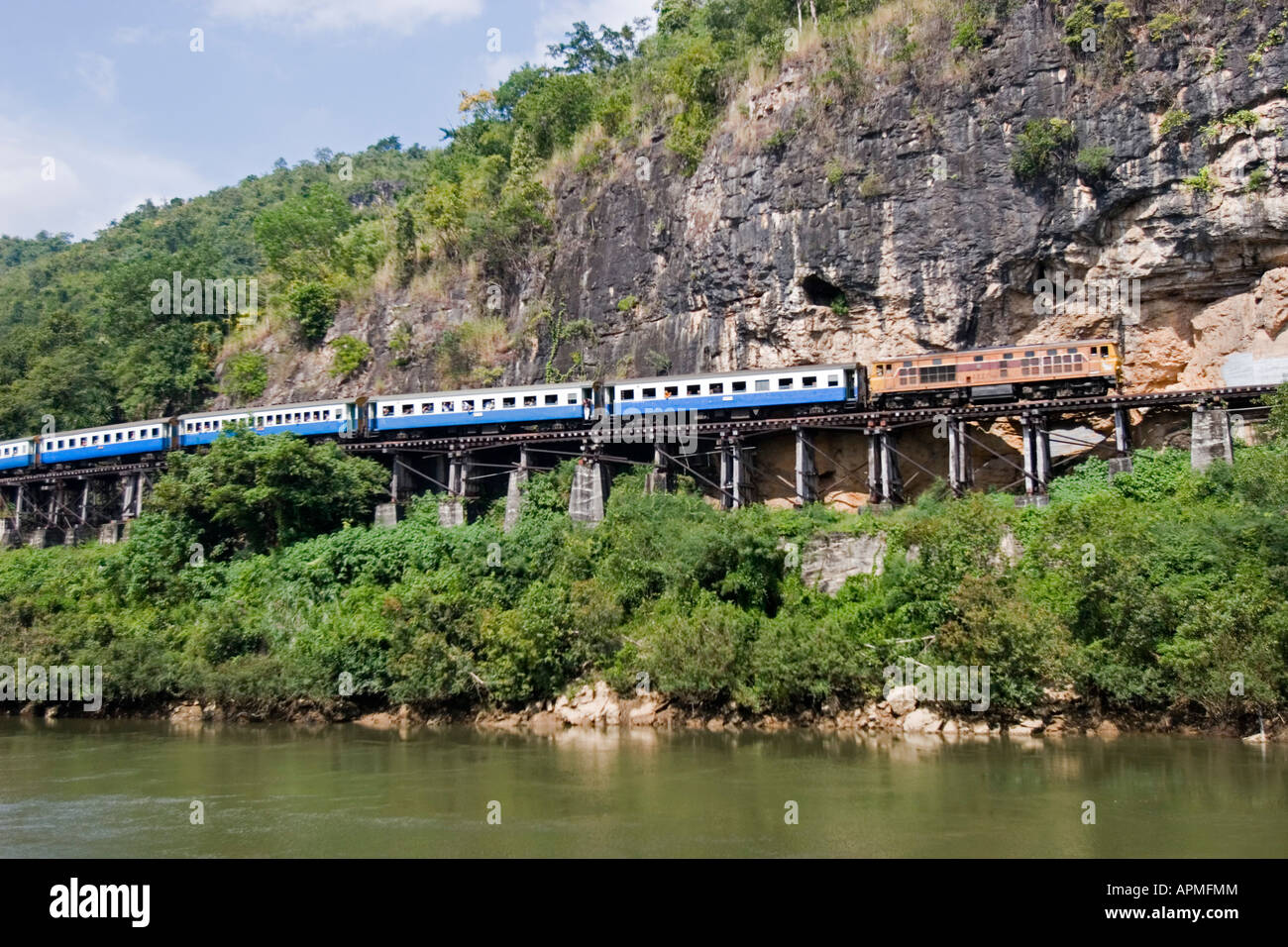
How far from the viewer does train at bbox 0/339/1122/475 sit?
3759 centimetres

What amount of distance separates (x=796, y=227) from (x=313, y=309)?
27.9 meters

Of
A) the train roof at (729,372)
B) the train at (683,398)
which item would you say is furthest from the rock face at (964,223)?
the train roof at (729,372)

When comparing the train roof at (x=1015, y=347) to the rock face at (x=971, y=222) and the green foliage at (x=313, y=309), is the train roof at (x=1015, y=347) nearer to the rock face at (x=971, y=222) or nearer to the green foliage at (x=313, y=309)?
the rock face at (x=971, y=222)

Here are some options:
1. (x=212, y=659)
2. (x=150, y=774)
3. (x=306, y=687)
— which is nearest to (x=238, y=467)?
(x=212, y=659)

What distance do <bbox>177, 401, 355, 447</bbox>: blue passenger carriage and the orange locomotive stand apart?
21.8 m

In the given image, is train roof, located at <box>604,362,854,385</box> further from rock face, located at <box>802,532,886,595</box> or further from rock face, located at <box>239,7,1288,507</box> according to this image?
rock face, located at <box>802,532,886,595</box>

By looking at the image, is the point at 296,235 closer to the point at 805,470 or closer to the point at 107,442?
the point at 107,442

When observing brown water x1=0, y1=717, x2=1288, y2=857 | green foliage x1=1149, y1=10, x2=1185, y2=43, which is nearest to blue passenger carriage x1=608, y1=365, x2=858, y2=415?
brown water x1=0, y1=717, x2=1288, y2=857

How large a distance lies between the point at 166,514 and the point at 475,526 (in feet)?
38.8

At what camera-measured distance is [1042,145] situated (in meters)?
39.1

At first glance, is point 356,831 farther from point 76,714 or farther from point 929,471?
point 929,471
